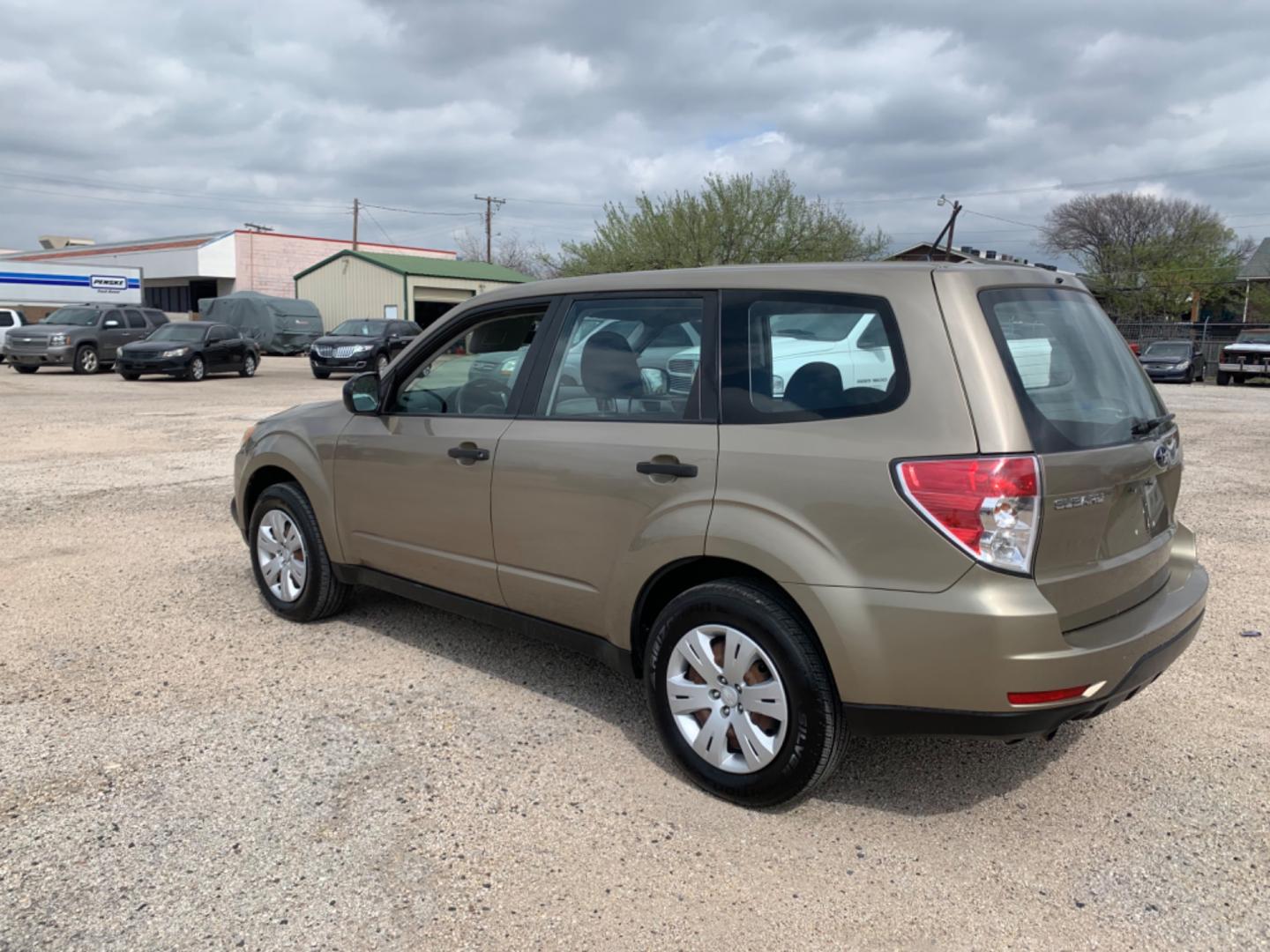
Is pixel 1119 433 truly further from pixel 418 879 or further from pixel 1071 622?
pixel 418 879

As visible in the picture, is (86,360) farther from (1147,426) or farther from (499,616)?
(1147,426)

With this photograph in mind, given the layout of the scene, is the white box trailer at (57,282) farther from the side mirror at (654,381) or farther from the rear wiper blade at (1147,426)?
the rear wiper blade at (1147,426)

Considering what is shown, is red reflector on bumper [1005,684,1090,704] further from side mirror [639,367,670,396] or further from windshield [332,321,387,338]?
windshield [332,321,387,338]

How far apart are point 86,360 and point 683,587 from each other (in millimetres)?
26427

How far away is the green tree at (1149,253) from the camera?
177ft

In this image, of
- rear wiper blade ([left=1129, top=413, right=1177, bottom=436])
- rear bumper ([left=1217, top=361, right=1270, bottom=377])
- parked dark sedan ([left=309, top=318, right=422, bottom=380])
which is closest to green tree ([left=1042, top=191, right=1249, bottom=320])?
rear bumper ([left=1217, top=361, right=1270, bottom=377])

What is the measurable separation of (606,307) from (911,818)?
6.91 feet

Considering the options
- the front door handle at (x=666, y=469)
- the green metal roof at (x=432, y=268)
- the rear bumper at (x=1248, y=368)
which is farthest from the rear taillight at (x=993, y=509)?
the green metal roof at (x=432, y=268)

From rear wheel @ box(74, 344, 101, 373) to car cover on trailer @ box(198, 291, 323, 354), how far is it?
1432 cm

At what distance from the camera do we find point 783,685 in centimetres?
300

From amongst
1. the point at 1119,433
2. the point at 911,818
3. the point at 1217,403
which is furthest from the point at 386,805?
the point at 1217,403

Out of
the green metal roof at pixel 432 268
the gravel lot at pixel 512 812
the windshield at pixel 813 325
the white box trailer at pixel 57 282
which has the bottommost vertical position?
the gravel lot at pixel 512 812

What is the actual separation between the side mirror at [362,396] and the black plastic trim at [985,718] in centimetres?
261

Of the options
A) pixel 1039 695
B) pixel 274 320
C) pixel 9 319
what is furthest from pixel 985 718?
pixel 274 320
